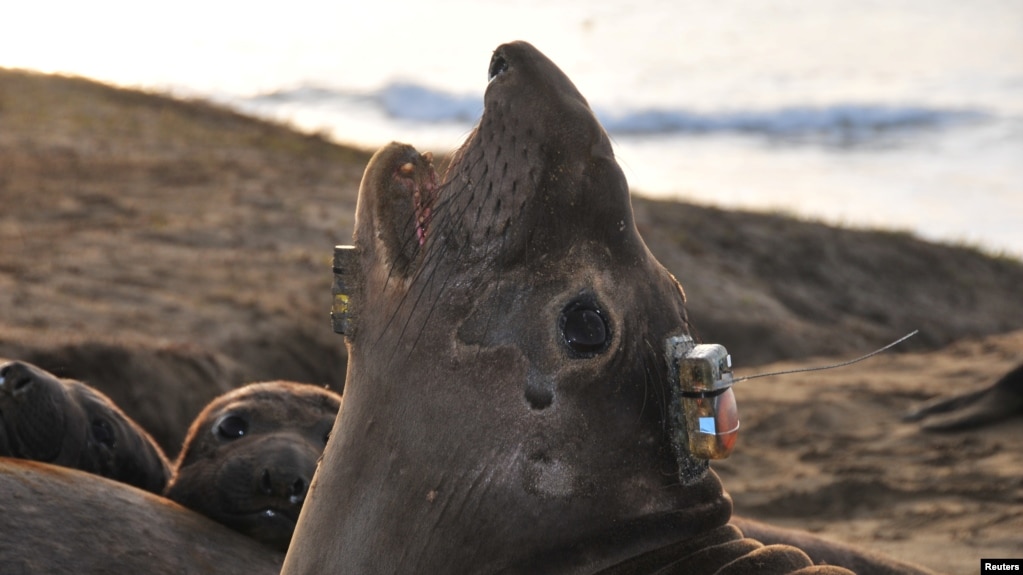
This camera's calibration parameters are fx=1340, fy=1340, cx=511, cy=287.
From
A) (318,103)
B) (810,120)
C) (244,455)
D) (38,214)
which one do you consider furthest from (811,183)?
(244,455)

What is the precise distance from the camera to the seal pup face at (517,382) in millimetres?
3061

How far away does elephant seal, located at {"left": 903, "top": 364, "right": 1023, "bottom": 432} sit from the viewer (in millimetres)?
8258

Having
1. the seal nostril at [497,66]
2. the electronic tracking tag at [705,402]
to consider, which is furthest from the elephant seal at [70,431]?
the electronic tracking tag at [705,402]

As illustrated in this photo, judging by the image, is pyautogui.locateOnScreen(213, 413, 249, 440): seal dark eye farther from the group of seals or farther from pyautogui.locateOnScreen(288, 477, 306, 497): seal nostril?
pyautogui.locateOnScreen(288, 477, 306, 497): seal nostril

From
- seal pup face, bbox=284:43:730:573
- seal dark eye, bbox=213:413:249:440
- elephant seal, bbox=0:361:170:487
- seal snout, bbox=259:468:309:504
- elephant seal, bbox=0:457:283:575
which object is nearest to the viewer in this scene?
seal pup face, bbox=284:43:730:573

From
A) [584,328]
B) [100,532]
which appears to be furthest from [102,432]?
[584,328]

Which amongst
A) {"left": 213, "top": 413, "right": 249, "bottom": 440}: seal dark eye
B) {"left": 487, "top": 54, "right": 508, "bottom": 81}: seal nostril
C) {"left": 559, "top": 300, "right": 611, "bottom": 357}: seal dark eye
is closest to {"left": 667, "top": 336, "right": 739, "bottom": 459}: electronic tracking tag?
{"left": 559, "top": 300, "right": 611, "bottom": 357}: seal dark eye

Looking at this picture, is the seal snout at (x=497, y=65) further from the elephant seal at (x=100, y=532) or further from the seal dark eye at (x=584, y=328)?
the elephant seal at (x=100, y=532)

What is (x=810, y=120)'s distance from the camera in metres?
23.3

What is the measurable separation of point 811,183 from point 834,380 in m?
10.5

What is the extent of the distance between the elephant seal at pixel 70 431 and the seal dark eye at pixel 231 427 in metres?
0.51

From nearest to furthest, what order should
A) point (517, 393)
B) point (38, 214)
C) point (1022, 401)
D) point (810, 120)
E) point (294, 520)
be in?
point (517, 393) → point (294, 520) → point (1022, 401) → point (38, 214) → point (810, 120)

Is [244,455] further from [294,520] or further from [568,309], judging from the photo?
[568,309]

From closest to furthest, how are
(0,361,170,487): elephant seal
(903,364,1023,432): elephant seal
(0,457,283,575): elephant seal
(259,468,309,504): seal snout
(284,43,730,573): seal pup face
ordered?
(284,43,730,573): seal pup face, (0,457,283,575): elephant seal, (259,468,309,504): seal snout, (0,361,170,487): elephant seal, (903,364,1023,432): elephant seal
